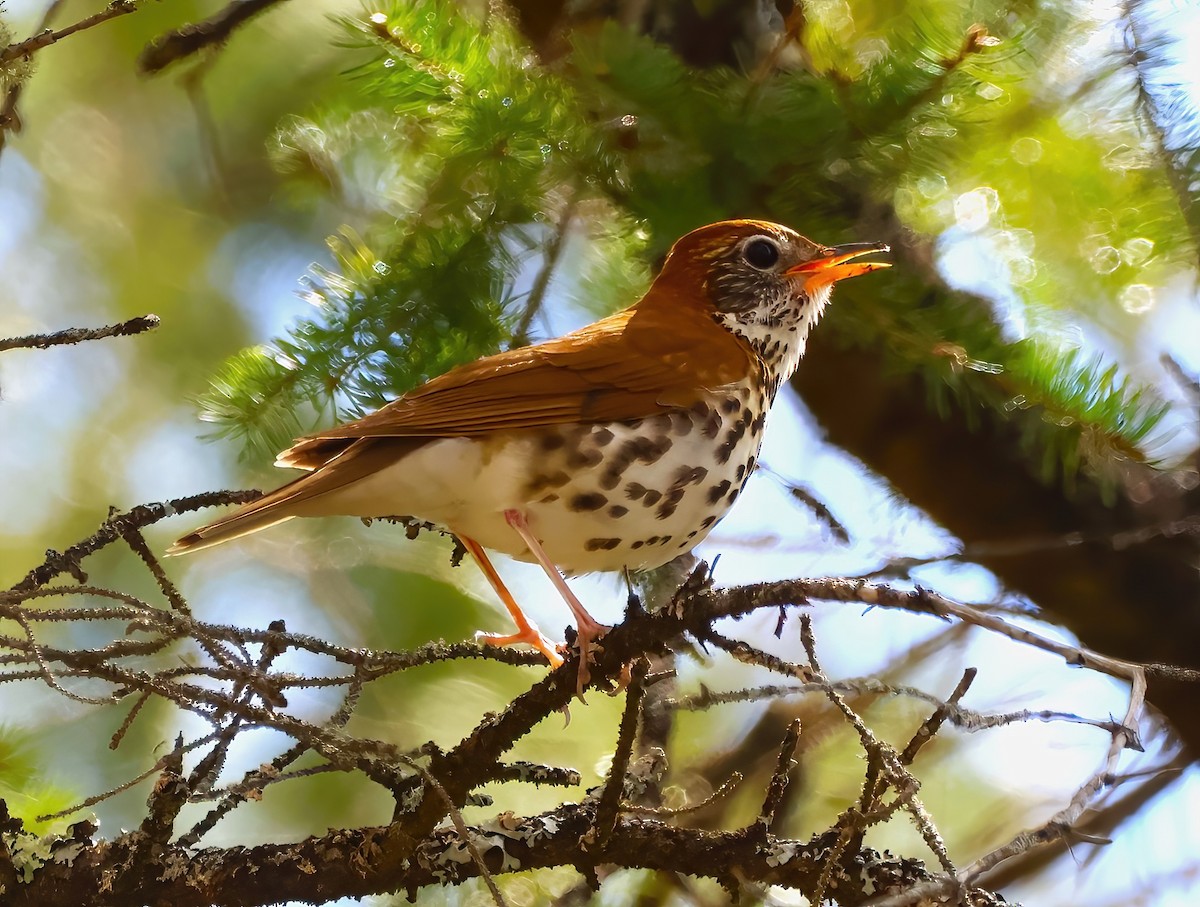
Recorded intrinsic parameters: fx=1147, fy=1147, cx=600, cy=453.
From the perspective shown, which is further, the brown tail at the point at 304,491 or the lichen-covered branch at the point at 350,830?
the brown tail at the point at 304,491

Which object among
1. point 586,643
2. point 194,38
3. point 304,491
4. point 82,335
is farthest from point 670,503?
point 194,38

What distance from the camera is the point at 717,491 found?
71.9 inches

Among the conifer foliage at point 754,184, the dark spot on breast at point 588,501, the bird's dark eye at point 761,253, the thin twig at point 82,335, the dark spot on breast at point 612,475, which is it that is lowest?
the thin twig at point 82,335

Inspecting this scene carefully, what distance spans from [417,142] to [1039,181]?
119 centimetres

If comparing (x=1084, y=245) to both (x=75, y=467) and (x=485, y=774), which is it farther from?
(x=75, y=467)

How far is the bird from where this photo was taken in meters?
1.76

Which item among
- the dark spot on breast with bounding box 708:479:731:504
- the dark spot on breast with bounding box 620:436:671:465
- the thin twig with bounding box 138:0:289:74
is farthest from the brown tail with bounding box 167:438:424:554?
the thin twig with bounding box 138:0:289:74

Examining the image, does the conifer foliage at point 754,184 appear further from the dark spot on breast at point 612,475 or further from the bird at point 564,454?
the dark spot on breast at point 612,475

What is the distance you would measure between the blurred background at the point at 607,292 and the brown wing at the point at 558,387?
0.14 metres

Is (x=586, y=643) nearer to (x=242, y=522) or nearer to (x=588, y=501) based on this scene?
(x=588, y=501)

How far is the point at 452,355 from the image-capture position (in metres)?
2.01

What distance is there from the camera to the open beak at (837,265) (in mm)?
1859

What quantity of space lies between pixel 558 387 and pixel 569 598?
35 cm

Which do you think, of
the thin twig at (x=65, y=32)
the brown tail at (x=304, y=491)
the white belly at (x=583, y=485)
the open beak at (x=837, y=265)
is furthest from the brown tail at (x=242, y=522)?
the open beak at (x=837, y=265)
